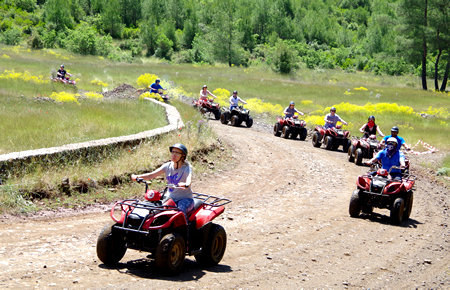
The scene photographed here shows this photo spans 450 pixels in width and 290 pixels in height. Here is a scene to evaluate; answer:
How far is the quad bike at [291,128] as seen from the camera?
28094 millimetres

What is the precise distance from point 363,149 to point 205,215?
1512 centimetres

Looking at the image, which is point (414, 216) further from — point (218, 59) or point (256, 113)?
point (218, 59)

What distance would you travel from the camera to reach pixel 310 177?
1858 cm

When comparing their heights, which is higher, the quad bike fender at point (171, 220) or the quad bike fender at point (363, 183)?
the quad bike fender at point (171, 220)

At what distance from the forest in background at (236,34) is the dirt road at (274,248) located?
180 ft

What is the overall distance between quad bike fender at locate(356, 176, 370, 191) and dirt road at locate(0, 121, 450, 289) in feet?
2.67

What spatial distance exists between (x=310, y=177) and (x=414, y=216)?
4617mm

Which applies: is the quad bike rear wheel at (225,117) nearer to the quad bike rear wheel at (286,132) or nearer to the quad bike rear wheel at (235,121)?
the quad bike rear wheel at (235,121)

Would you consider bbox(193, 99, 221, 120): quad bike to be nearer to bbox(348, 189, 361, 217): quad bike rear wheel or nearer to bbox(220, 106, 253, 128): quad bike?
bbox(220, 106, 253, 128): quad bike

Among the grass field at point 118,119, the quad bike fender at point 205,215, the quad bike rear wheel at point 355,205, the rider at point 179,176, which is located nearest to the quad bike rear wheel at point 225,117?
the grass field at point 118,119

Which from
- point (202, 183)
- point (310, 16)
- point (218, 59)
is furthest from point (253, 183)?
point (310, 16)

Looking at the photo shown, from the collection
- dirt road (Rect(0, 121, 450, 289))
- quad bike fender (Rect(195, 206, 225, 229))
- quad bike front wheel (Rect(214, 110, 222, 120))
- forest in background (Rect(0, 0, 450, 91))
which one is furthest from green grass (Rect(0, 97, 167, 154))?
forest in background (Rect(0, 0, 450, 91))

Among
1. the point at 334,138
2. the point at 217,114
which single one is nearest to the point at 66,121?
the point at 334,138

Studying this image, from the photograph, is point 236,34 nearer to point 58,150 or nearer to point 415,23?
point 415,23
